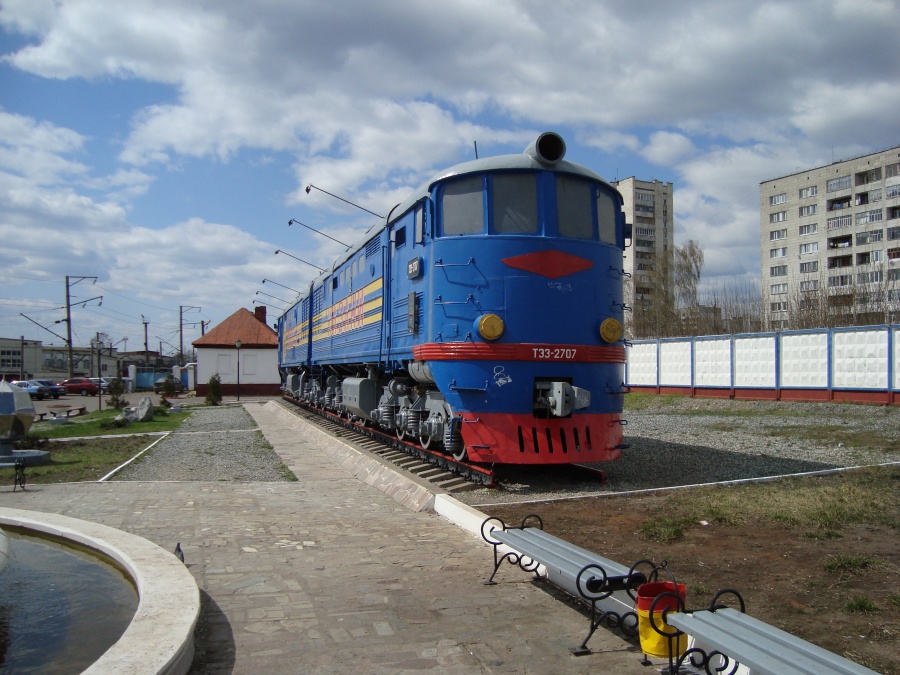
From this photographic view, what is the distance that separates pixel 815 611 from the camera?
167 inches

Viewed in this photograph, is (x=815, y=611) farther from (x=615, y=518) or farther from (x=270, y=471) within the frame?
(x=270, y=471)

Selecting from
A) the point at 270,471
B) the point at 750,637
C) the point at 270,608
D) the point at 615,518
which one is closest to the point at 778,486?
the point at 615,518

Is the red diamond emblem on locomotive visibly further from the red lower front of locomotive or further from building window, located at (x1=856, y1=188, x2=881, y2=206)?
building window, located at (x1=856, y1=188, x2=881, y2=206)

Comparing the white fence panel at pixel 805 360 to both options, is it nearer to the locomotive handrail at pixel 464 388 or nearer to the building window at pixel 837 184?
the locomotive handrail at pixel 464 388

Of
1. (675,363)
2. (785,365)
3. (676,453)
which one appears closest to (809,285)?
(675,363)

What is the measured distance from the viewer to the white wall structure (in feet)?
58.6

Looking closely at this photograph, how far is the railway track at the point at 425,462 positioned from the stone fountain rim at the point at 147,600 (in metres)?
4.23

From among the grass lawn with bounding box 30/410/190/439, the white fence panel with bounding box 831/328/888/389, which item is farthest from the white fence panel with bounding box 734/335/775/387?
the grass lawn with bounding box 30/410/190/439

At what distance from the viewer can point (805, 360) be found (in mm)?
19844

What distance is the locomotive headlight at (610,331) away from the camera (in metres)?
8.99

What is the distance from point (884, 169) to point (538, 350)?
63.0 m

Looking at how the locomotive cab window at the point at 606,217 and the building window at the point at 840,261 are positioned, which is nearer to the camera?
the locomotive cab window at the point at 606,217

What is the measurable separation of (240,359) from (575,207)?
38093 mm

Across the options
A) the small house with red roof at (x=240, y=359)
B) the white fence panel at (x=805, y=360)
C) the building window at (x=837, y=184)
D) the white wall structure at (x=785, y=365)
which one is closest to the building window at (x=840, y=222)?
the building window at (x=837, y=184)
